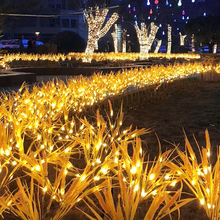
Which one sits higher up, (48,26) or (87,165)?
(48,26)

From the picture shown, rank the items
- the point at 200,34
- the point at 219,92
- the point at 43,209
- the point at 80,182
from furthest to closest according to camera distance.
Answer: the point at 200,34 → the point at 219,92 → the point at 43,209 → the point at 80,182

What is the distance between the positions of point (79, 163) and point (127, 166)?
1.30m

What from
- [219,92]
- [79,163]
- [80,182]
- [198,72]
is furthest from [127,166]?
[198,72]

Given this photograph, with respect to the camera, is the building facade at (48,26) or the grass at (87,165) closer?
the grass at (87,165)

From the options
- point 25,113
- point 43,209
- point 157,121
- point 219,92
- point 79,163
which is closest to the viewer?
point 43,209

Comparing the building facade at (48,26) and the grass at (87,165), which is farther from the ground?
the building facade at (48,26)

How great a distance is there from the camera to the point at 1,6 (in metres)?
19.5

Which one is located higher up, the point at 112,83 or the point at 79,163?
the point at 112,83

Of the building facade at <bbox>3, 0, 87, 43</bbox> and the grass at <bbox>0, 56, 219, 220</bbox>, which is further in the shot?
the building facade at <bbox>3, 0, 87, 43</bbox>

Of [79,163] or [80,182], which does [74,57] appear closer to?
[79,163]

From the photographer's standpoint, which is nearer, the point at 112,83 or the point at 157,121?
the point at 157,121

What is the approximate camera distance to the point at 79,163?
145 inches

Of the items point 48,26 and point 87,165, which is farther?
point 48,26

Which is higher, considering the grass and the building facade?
the building facade
